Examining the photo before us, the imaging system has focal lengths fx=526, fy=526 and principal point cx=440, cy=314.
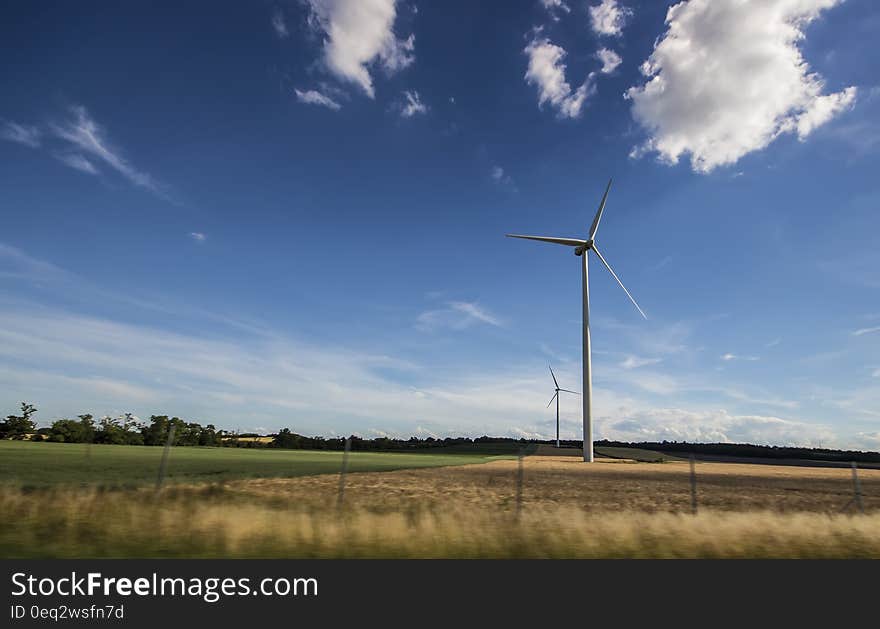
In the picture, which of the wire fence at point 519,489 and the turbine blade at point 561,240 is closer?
the wire fence at point 519,489

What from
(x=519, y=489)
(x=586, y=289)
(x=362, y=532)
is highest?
(x=586, y=289)

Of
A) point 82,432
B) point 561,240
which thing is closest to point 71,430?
point 82,432

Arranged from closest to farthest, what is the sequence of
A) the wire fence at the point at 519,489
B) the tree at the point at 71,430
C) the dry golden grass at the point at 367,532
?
the dry golden grass at the point at 367,532, the wire fence at the point at 519,489, the tree at the point at 71,430

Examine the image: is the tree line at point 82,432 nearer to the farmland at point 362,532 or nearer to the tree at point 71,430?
the tree at point 71,430

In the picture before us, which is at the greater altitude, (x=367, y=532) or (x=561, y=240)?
(x=561, y=240)

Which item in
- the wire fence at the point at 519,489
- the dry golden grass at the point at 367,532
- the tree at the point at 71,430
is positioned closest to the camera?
the dry golden grass at the point at 367,532

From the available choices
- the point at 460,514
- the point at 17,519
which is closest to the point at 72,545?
the point at 17,519

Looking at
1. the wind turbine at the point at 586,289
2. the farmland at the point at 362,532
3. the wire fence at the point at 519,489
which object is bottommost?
the farmland at the point at 362,532

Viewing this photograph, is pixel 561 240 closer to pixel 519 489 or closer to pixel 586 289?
pixel 586 289

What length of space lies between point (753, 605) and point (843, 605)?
4.25 ft

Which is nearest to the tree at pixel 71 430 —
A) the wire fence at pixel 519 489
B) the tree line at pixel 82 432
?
the tree line at pixel 82 432

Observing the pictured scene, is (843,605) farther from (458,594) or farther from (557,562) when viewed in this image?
(458,594)

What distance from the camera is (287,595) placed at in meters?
8.05

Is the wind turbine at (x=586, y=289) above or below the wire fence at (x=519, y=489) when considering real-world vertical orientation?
above
